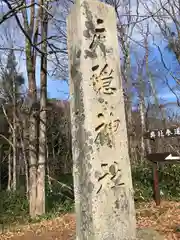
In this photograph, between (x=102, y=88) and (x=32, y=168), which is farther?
(x=32, y=168)

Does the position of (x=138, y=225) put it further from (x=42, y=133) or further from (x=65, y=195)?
(x=65, y=195)

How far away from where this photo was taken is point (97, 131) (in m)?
3.97

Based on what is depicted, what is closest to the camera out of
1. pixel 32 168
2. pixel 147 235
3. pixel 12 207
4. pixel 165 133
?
pixel 147 235

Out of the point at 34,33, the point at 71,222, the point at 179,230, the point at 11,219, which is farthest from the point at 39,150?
the point at 179,230

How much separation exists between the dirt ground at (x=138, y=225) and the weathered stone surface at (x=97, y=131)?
1.96 metres

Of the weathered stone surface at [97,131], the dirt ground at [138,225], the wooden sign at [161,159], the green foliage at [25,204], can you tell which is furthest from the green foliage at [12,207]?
the weathered stone surface at [97,131]

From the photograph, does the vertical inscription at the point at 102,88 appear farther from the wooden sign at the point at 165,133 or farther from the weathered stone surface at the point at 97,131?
the wooden sign at the point at 165,133

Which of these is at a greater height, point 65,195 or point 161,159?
point 161,159

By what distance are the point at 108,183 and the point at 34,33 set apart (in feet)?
26.0

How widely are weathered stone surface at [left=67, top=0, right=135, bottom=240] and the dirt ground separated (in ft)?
6.42

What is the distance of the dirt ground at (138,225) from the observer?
6102 millimetres

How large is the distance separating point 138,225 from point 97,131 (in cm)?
307

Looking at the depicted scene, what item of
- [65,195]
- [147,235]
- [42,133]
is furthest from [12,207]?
[147,235]

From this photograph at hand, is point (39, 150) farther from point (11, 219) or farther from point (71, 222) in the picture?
point (71, 222)
